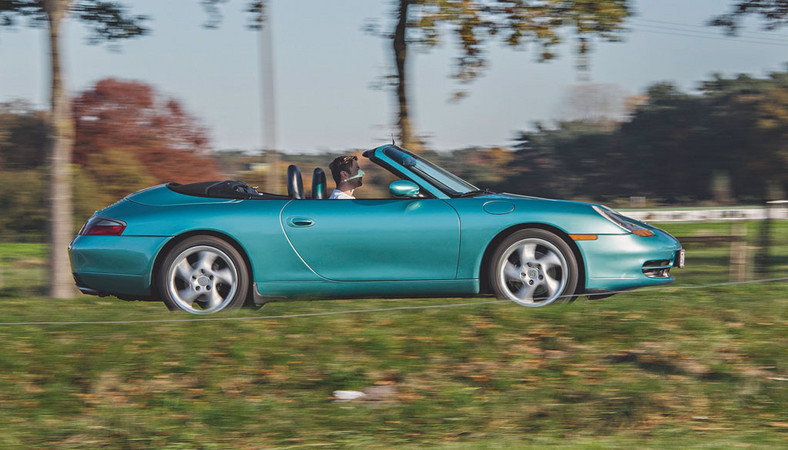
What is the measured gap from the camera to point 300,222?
6785 millimetres

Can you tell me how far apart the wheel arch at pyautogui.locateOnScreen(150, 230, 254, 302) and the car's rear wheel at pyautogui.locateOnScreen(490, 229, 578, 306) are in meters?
1.84

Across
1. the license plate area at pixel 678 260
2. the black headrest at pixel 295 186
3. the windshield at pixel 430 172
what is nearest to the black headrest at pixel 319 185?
the black headrest at pixel 295 186

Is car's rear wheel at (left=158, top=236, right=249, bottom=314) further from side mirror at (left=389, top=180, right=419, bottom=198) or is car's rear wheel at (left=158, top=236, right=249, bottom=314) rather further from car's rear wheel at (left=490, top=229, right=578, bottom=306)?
car's rear wheel at (left=490, top=229, right=578, bottom=306)

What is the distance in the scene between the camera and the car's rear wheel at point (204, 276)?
6762 mm

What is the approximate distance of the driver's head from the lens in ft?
24.0

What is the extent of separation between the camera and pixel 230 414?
5.26m

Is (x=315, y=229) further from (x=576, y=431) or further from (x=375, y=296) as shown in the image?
(x=576, y=431)

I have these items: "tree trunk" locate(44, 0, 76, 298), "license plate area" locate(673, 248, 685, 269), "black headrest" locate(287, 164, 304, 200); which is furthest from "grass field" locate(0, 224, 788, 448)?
"tree trunk" locate(44, 0, 76, 298)

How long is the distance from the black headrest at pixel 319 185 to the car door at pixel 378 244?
40 centimetres

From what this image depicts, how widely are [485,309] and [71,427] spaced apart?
2911 millimetres

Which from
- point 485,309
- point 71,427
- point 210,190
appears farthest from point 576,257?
point 71,427

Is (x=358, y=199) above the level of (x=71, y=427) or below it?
above

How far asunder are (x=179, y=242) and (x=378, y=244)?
151 centimetres

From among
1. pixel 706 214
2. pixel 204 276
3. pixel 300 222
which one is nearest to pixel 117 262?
pixel 204 276
